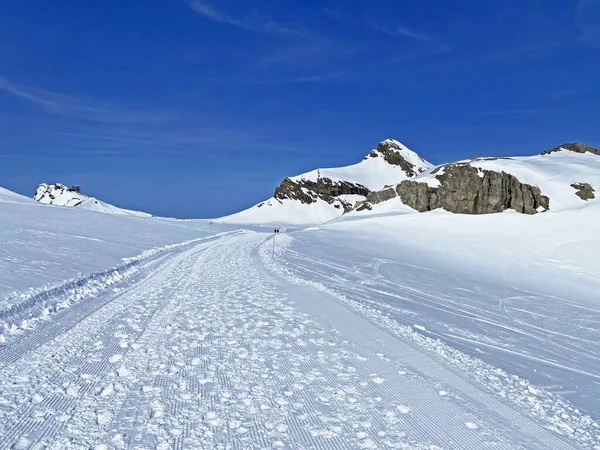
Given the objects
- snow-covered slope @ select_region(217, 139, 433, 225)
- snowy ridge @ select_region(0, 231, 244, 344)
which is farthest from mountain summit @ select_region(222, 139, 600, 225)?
snow-covered slope @ select_region(217, 139, 433, 225)

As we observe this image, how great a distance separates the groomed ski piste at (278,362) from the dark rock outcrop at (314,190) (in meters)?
160

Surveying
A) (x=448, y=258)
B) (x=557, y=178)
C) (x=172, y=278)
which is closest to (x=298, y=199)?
(x=557, y=178)

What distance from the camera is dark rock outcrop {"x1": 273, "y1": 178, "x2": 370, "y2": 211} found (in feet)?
580

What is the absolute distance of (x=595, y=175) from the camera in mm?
57031

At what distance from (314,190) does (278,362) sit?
575 ft

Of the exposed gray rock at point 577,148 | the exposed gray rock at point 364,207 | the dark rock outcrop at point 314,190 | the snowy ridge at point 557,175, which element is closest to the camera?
the snowy ridge at point 557,175

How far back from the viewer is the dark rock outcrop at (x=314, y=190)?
176875 mm

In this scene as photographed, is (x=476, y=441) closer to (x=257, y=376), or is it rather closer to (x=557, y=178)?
(x=257, y=376)

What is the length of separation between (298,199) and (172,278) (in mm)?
161882

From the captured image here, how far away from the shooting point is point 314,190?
18075 centimetres

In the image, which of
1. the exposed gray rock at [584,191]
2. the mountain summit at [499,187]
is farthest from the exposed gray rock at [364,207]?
the exposed gray rock at [584,191]

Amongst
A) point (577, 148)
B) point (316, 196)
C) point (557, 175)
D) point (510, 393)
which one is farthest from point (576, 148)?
point (316, 196)

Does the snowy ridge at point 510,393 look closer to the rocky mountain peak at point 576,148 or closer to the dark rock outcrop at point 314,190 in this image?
the rocky mountain peak at point 576,148

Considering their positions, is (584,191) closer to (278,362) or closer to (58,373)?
(278,362)
